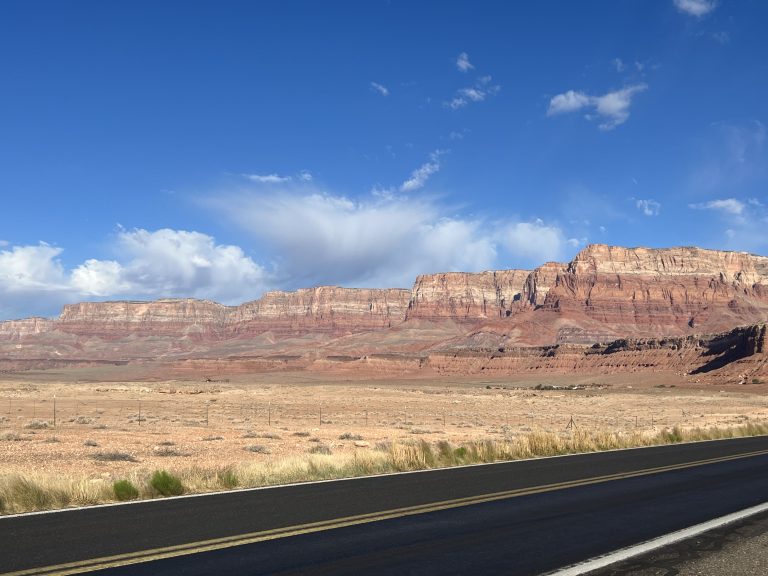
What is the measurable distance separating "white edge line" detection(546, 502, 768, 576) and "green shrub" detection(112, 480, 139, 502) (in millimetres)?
7062

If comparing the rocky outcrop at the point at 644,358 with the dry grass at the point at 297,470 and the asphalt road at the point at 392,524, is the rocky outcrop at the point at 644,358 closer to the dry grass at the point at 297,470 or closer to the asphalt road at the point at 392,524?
the dry grass at the point at 297,470

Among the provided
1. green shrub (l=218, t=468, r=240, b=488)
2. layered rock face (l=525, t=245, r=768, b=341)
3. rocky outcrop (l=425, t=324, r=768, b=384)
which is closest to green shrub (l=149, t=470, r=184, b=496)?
green shrub (l=218, t=468, r=240, b=488)

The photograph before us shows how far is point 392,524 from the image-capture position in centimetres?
833

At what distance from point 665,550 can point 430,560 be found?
99.5 inches

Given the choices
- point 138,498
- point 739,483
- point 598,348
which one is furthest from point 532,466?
point 598,348

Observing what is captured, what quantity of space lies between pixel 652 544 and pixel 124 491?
762 centimetres

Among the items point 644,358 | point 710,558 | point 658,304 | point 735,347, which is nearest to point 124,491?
point 710,558

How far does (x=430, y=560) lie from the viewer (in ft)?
21.5

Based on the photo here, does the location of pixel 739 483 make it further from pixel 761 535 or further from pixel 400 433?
pixel 400 433

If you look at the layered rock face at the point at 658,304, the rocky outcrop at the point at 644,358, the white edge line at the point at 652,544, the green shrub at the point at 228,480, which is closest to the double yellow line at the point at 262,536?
the white edge line at the point at 652,544

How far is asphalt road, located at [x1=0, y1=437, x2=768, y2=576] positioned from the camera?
6449mm

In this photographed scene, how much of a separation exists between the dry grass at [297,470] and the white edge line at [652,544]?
6926mm

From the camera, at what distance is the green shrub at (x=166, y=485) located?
10.9 metres

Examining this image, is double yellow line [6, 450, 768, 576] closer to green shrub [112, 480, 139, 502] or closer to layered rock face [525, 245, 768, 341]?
green shrub [112, 480, 139, 502]
